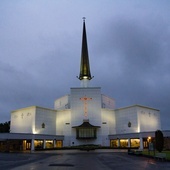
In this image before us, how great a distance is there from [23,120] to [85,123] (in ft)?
55.0

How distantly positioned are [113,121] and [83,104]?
9.95 metres

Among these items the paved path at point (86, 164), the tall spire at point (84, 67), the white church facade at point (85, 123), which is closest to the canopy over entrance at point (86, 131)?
the white church facade at point (85, 123)

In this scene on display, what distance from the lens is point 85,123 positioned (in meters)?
60.0

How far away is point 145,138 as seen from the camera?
182 feet

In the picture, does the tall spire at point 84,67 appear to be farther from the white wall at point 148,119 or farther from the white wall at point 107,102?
the white wall at point 148,119

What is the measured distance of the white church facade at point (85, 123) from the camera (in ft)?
194

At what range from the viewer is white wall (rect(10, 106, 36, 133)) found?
5984 centimetres

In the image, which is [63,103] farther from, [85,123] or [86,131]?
[86,131]

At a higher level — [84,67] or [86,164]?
[84,67]

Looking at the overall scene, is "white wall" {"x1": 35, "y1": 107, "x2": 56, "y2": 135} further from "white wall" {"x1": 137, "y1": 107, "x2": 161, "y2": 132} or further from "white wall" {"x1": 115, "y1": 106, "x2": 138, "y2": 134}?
"white wall" {"x1": 137, "y1": 107, "x2": 161, "y2": 132}

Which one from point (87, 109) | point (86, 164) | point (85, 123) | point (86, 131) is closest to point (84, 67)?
point (87, 109)

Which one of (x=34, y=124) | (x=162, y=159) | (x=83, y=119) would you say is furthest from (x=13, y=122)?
(x=162, y=159)

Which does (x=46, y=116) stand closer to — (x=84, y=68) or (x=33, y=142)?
(x=33, y=142)

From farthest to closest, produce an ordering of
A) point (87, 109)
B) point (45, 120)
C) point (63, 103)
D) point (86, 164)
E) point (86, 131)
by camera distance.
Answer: point (63, 103)
point (87, 109)
point (45, 120)
point (86, 131)
point (86, 164)
